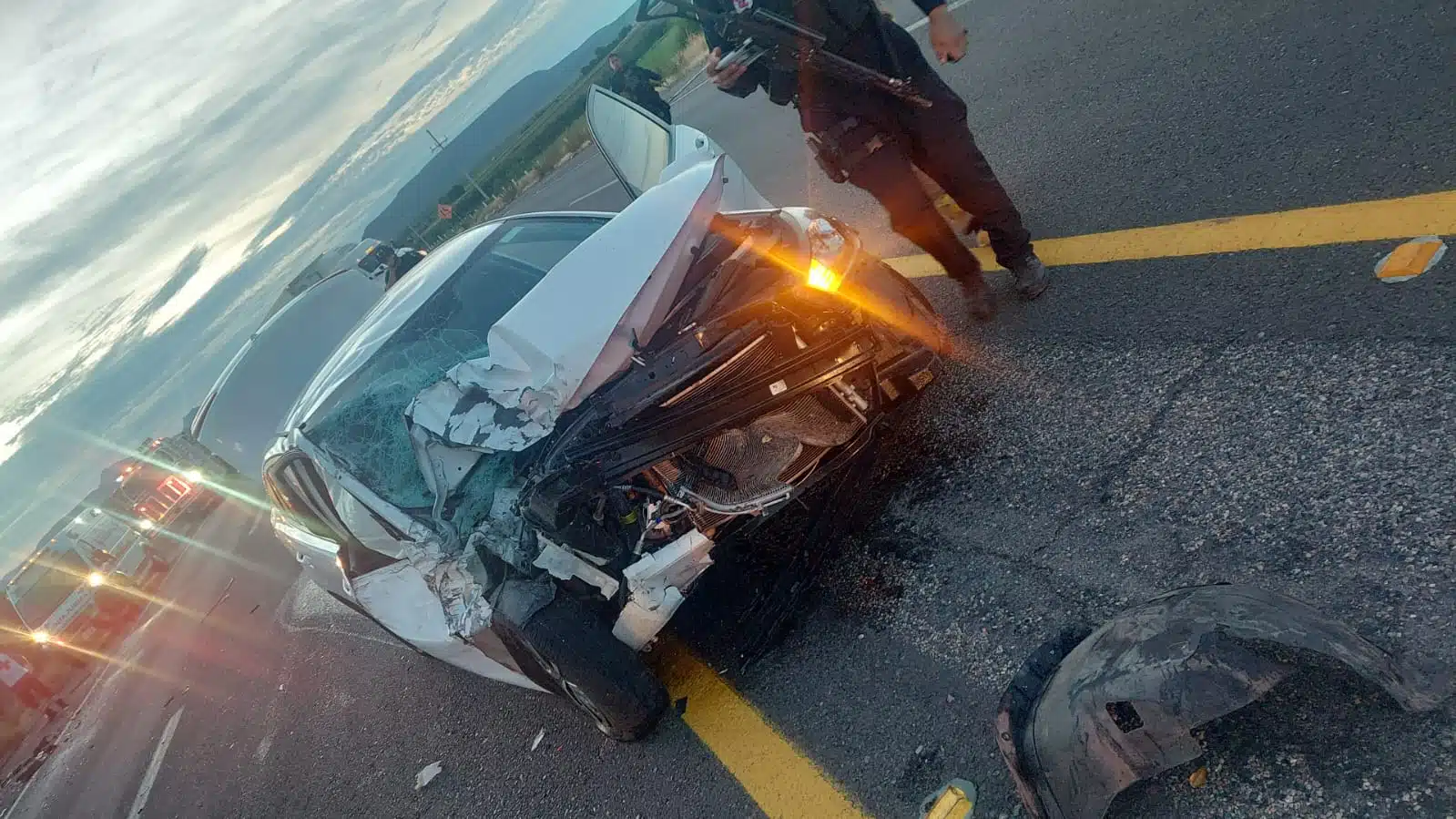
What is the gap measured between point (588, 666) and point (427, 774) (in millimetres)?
1540

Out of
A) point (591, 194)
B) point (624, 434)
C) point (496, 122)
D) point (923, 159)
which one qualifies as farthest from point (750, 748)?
point (496, 122)

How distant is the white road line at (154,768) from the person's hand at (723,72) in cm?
626

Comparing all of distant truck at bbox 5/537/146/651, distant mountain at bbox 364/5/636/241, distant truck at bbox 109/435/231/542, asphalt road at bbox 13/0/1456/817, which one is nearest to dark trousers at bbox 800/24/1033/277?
asphalt road at bbox 13/0/1456/817

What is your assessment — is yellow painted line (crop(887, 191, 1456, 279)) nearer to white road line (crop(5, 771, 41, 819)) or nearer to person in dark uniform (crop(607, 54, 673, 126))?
person in dark uniform (crop(607, 54, 673, 126))

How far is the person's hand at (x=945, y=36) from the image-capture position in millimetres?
3252

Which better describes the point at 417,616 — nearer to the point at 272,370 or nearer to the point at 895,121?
the point at 895,121

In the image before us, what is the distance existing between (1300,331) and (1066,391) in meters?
0.78

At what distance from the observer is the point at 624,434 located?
2.84m

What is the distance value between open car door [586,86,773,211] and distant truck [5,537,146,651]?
35.0 ft

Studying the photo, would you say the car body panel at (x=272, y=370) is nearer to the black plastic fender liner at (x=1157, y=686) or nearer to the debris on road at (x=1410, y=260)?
the black plastic fender liner at (x=1157, y=686)

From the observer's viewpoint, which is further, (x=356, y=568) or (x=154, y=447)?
(x=154, y=447)

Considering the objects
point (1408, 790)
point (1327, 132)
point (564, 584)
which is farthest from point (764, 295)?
point (1327, 132)

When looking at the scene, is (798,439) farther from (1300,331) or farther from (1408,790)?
(1408,790)

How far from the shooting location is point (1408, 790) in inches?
64.4
